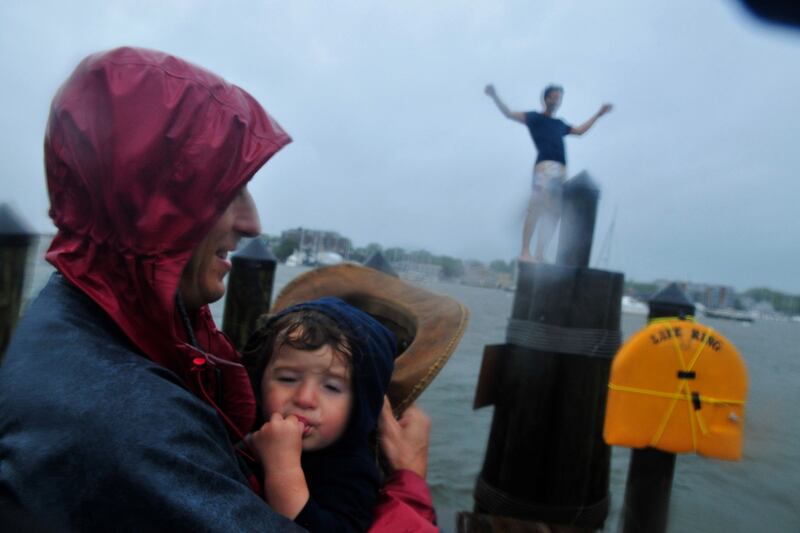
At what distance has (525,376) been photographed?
10.4 feet

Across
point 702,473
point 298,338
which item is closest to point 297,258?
point 298,338

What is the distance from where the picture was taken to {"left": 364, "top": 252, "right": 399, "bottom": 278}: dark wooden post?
4570 millimetres

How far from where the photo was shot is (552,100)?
4.50m

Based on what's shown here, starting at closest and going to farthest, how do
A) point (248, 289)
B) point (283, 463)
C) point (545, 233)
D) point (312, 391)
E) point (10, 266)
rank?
1. point (283, 463)
2. point (312, 391)
3. point (10, 266)
4. point (545, 233)
5. point (248, 289)

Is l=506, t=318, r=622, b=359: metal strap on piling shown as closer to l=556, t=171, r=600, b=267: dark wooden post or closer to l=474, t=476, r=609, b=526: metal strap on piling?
l=556, t=171, r=600, b=267: dark wooden post

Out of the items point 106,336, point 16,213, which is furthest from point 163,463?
point 16,213

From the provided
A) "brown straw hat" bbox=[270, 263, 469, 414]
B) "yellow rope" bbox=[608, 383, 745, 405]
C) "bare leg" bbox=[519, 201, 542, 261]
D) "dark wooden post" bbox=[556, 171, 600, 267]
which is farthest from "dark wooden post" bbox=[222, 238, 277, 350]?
"yellow rope" bbox=[608, 383, 745, 405]

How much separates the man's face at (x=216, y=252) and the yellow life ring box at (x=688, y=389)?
80.4 inches

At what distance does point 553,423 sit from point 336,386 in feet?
6.41

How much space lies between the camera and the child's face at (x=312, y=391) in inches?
59.9

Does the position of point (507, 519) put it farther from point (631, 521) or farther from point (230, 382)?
point (230, 382)

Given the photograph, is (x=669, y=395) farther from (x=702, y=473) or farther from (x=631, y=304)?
(x=702, y=473)

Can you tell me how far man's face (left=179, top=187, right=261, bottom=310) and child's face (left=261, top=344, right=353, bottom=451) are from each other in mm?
380

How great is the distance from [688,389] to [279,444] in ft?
6.70
